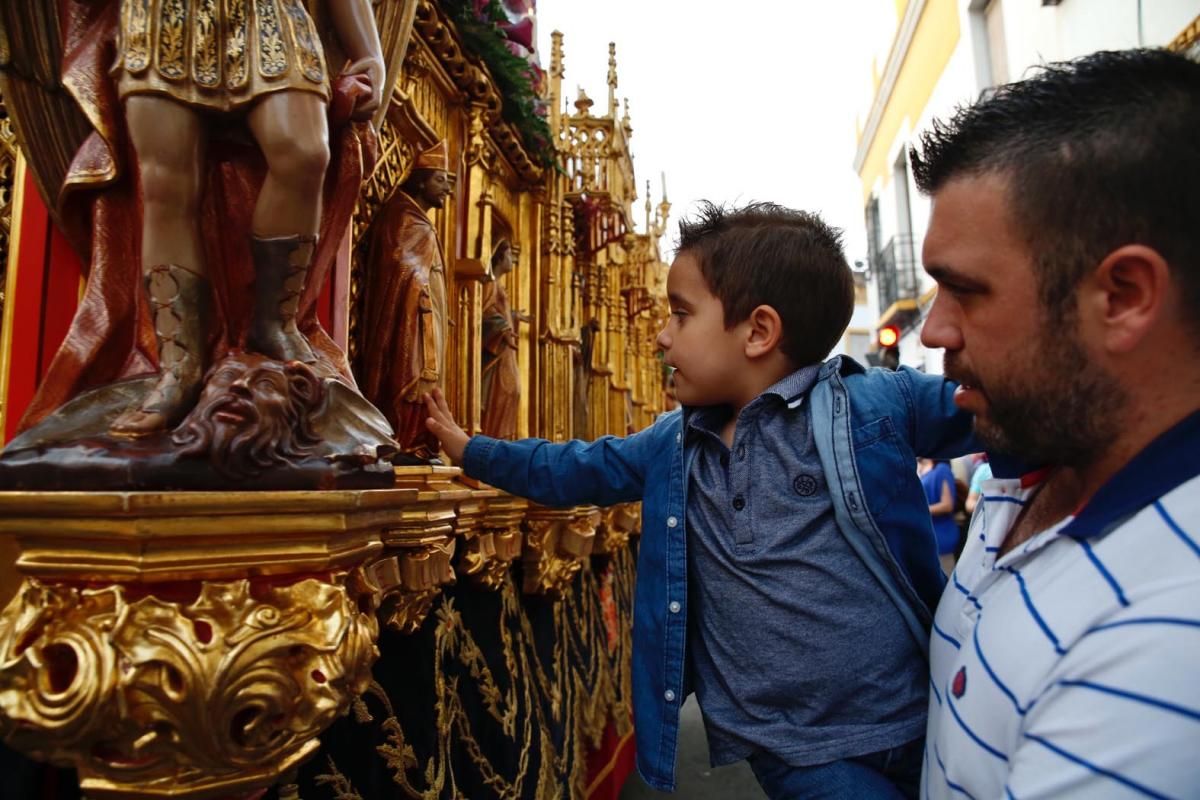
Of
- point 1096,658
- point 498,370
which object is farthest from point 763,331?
point 498,370

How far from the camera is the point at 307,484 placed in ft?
3.50

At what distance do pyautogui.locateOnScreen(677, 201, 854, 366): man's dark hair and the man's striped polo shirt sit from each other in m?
0.66

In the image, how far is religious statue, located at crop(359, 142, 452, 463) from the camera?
8.39 ft

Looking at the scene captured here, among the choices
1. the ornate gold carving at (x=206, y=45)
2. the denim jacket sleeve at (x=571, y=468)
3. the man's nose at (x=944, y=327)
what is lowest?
the denim jacket sleeve at (x=571, y=468)

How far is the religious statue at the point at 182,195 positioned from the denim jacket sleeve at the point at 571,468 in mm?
397

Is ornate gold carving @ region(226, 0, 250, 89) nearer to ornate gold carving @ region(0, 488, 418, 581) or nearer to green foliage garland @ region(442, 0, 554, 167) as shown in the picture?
ornate gold carving @ region(0, 488, 418, 581)

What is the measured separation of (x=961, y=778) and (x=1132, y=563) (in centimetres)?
31

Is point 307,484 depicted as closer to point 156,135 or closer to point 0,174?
point 156,135

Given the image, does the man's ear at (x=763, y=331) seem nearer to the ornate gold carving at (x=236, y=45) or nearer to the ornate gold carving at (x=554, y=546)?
the ornate gold carving at (x=236, y=45)

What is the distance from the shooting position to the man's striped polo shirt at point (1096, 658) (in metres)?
0.59

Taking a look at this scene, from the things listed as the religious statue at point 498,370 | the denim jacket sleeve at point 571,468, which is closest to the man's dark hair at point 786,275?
the denim jacket sleeve at point 571,468

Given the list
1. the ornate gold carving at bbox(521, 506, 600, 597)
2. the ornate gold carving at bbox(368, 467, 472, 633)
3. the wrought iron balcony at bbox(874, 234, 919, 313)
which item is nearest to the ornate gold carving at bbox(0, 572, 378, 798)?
the ornate gold carving at bbox(368, 467, 472, 633)

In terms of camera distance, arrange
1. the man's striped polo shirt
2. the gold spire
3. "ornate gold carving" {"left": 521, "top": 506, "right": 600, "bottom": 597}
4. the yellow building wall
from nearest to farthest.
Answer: the man's striped polo shirt, "ornate gold carving" {"left": 521, "top": 506, "right": 600, "bottom": 597}, the gold spire, the yellow building wall

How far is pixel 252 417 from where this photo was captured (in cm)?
106
